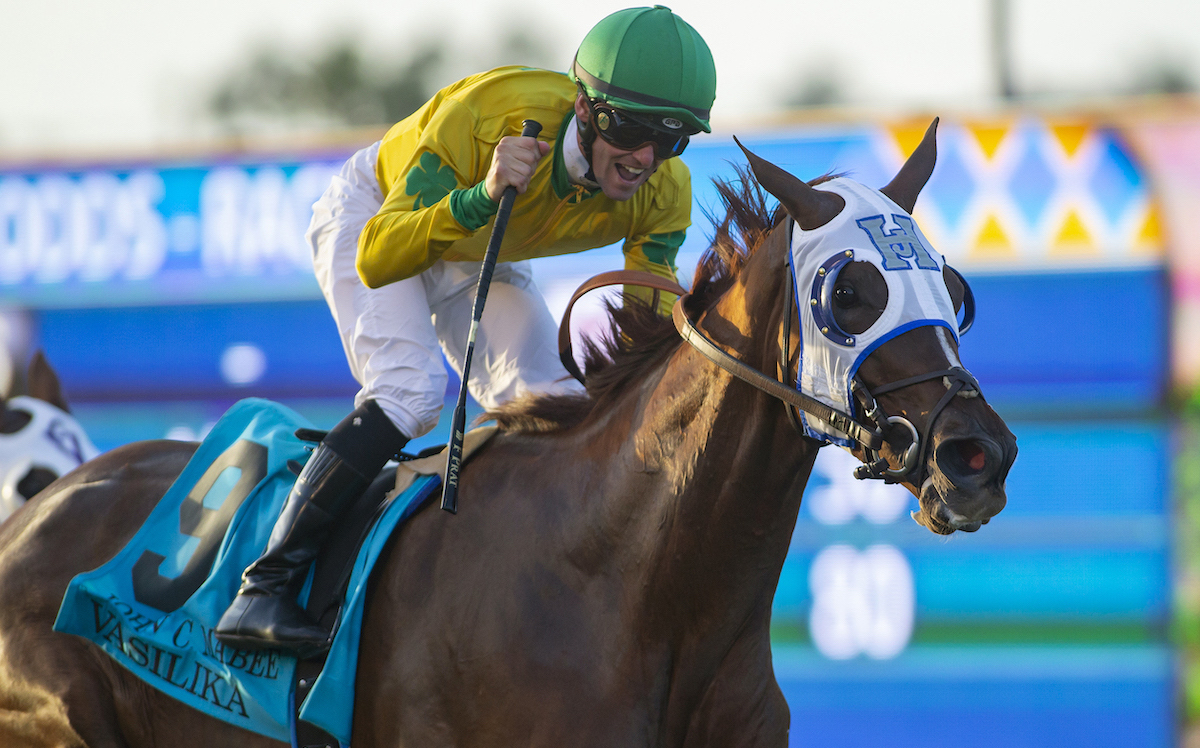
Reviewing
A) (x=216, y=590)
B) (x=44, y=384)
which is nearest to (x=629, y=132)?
(x=216, y=590)

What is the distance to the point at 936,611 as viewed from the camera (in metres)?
6.18

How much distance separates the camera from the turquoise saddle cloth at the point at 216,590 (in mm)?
2393

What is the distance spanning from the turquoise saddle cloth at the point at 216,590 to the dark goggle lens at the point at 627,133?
32.9 inches

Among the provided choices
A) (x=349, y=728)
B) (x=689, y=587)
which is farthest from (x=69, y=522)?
(x=689, y=587)

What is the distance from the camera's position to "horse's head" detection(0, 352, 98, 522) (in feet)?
14.4

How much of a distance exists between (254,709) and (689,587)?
3.40 ft

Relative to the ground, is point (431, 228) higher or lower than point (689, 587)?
higher

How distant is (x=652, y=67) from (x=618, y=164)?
0.75ft

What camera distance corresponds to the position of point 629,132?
8.01 ft

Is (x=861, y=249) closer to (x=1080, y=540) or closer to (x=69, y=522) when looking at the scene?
(x=69, y=522)

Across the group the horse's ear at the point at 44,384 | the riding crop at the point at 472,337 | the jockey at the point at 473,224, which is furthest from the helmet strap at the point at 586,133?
the horse's ear at the point at 44,384

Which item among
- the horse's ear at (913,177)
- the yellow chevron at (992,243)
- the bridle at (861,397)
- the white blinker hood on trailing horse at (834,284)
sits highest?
the yellow chevron at (992,243)

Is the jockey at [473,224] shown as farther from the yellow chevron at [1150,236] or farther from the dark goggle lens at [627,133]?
the yellow chevron at [1150,236]

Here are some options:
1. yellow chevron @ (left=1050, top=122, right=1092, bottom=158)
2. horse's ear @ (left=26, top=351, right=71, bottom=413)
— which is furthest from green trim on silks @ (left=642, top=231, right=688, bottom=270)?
yellow chevron @ (left=1050, top=122, right=1092, bottom=158)
